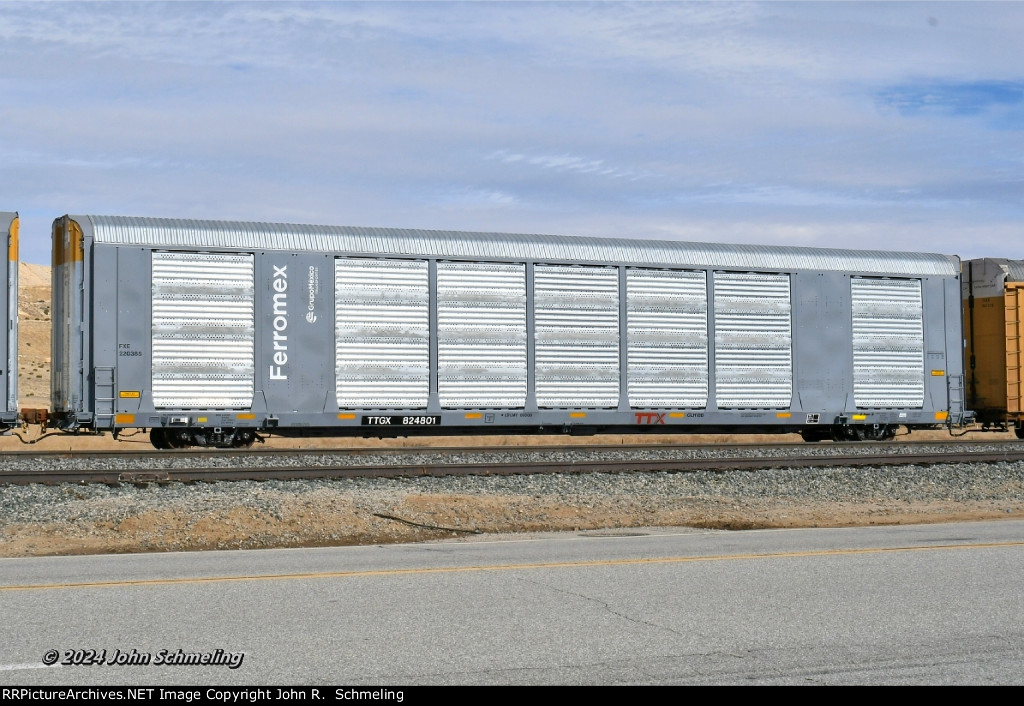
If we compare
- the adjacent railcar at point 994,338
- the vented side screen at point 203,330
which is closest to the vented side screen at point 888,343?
the adjacent railcar at point 994,338

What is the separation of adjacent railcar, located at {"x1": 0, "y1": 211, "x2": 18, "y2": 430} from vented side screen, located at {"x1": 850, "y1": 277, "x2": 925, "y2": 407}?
1664 centimetres

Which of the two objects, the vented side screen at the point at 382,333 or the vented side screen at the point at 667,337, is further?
the vented side screen at the point at 667,337

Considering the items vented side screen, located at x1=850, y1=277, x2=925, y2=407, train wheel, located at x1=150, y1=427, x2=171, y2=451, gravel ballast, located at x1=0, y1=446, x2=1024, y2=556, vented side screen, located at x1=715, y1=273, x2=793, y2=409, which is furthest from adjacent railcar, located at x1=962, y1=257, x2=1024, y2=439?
train wheel, located at x1=150, y1=427, x2=171, y2=451

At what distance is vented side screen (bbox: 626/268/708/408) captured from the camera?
22.6 meters

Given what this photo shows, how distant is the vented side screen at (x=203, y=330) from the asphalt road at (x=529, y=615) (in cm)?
1008

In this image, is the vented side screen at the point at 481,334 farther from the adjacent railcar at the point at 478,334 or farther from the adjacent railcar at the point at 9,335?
the adjacent railcar at the point at 9,335

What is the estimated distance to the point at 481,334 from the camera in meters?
21.7

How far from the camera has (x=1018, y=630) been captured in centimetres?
695

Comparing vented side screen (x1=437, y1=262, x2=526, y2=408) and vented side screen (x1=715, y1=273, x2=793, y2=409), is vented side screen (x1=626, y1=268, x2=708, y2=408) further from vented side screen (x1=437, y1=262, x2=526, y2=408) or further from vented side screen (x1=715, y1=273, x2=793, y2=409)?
vented side screen (x1=437, y1=262, x2=526, y2=408)

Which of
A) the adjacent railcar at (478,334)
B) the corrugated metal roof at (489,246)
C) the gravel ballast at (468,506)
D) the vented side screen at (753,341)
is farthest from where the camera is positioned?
the vented side screen at (753,341)

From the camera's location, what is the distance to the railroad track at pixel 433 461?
54.3 feet

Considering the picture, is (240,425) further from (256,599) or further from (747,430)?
(256,599)

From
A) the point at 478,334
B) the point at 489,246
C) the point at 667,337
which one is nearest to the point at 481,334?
the point at 478,334

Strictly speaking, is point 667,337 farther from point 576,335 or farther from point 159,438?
point 159,438
